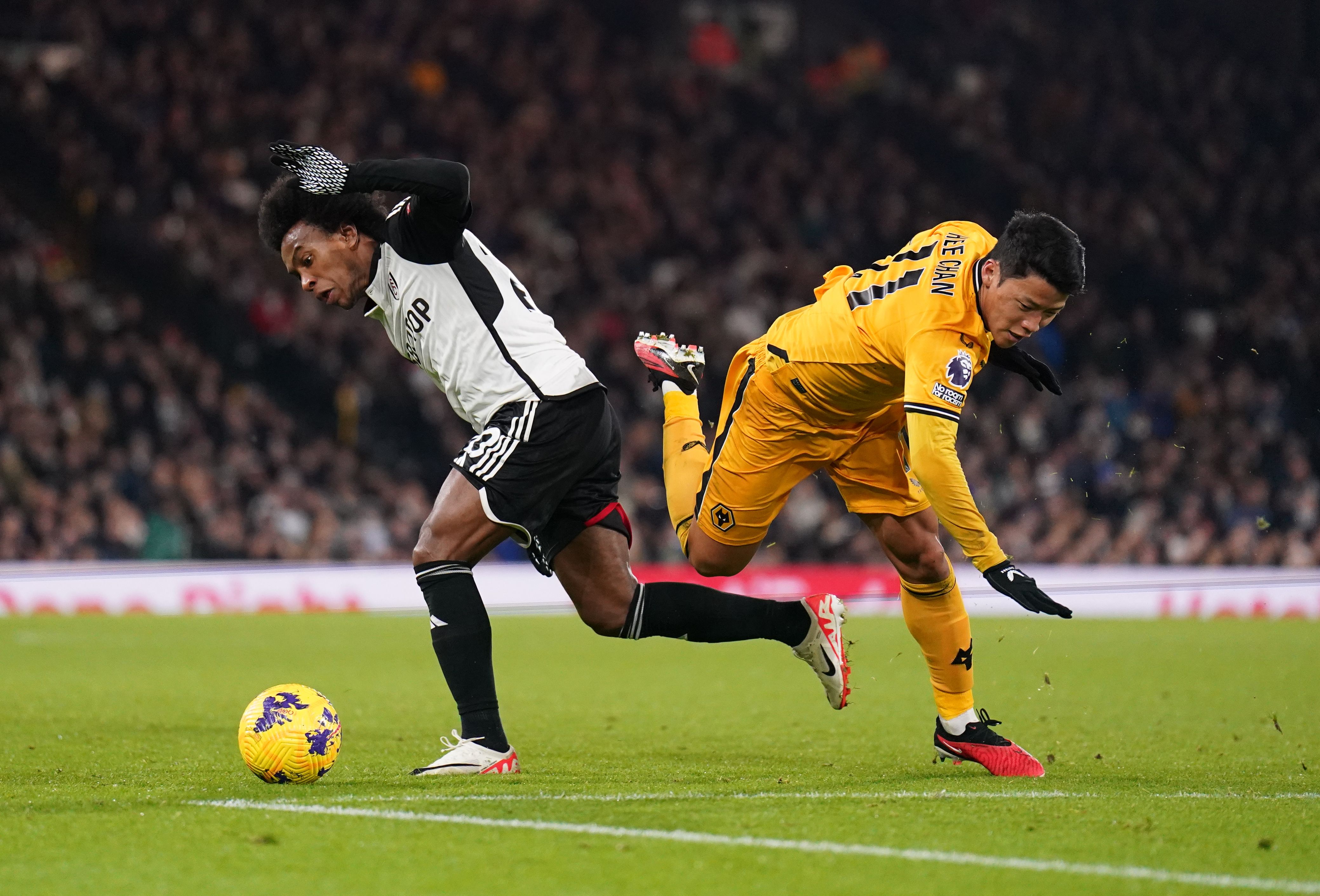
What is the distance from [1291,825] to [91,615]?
12.8 metres

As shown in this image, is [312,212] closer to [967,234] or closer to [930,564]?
[967,234]

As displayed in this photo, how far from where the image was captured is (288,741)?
15.9ft

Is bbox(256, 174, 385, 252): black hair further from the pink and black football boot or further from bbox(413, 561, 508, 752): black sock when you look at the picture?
the pink and black football boot

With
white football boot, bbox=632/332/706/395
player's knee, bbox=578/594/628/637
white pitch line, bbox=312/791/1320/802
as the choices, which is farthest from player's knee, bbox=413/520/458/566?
white football boot, bbox=632/332/706/395

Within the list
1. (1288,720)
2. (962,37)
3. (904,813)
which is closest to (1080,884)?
(904,813)

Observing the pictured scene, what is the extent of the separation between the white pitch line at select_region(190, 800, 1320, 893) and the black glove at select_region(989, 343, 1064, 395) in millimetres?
2320

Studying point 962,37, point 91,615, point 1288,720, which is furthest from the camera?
point 962,37

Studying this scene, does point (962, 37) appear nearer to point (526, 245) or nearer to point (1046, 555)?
point (526, 245)

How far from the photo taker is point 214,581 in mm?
15219

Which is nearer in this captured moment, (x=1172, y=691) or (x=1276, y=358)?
(x=1172, y=691)

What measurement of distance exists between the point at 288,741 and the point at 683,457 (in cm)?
223

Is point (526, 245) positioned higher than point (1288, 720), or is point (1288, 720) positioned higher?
point (526, 245)

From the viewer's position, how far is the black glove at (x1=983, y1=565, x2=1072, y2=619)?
4785mm

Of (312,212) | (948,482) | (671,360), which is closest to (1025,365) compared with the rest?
(948,482)
